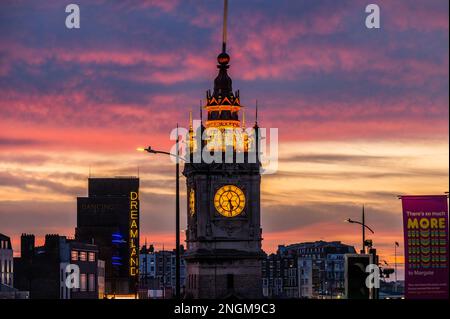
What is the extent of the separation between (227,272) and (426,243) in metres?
80.8

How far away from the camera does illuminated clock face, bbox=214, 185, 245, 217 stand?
141375 mm

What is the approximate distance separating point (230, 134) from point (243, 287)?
51.7 ft

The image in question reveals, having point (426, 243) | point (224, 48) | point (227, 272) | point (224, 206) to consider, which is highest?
point (224, 48)

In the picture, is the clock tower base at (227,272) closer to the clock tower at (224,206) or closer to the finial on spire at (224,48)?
the clock tower at (224,206)

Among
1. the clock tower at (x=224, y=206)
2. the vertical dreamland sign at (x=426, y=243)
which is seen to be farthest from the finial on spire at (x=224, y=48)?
the vertical dreamland sign at (x=426, y=243)

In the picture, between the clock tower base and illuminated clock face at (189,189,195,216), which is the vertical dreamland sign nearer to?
the clock tower base

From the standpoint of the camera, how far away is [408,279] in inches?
2491

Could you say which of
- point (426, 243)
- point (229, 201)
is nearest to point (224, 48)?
point (229, 201)

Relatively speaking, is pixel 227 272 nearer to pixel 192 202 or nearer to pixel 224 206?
pixel 224 206

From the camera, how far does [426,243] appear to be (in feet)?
206

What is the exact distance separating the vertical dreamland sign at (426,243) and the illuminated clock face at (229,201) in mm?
78466

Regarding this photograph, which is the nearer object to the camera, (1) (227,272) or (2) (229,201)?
(1) (227,272)
